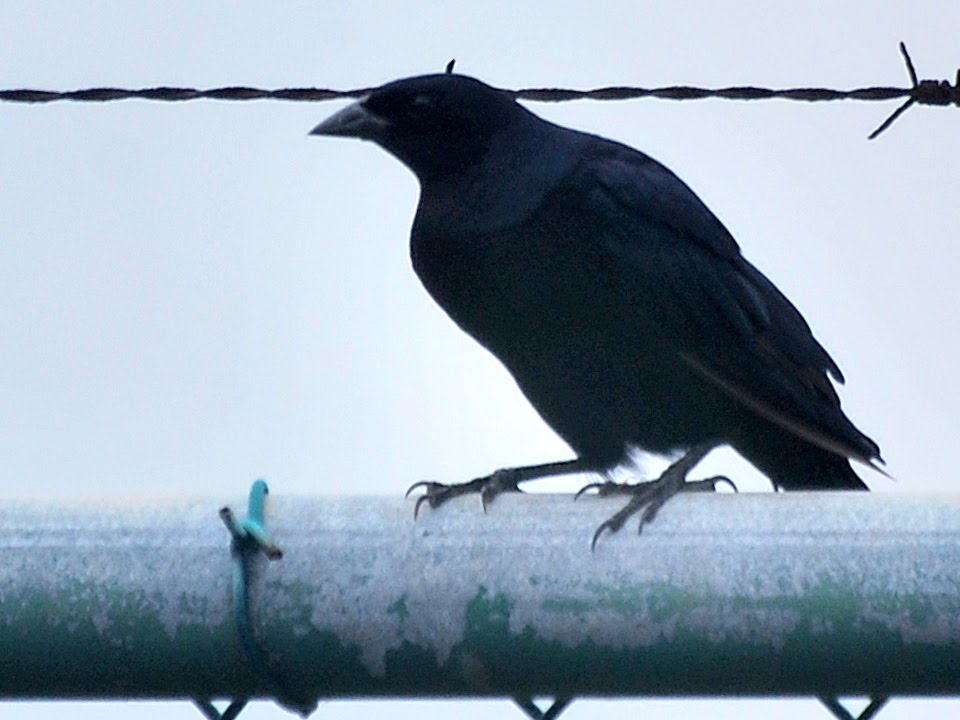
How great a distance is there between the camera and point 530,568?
58.2 inches

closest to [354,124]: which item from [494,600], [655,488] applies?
[655,488]

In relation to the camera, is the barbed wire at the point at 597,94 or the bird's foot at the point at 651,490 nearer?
the bird's foot at the point at 651,490

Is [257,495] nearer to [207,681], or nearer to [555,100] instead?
[207,681]

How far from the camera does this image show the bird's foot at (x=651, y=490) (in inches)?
58.7

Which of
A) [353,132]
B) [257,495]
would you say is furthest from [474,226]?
[257,495]

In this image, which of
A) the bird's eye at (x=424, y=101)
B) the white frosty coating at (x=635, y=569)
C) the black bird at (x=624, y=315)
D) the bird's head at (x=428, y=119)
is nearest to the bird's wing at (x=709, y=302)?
the black bird at (x=624, y=315)

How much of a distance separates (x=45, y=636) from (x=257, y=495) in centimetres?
23

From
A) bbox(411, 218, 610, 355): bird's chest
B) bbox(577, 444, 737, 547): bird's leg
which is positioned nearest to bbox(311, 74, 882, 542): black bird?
bbox(411, 218, 610, 355): bird's chest

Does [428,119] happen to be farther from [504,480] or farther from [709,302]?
[504,480]

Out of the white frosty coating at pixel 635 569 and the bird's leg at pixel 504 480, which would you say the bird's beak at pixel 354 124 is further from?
the white frosty coating at pixel 635 569

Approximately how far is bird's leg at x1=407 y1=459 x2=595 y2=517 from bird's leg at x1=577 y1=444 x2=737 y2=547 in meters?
0.17

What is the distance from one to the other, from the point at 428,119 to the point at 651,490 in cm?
176

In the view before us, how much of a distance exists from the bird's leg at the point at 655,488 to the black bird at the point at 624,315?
143 mm

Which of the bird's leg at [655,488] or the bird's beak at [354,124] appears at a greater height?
the bird's beak at [354,124]
